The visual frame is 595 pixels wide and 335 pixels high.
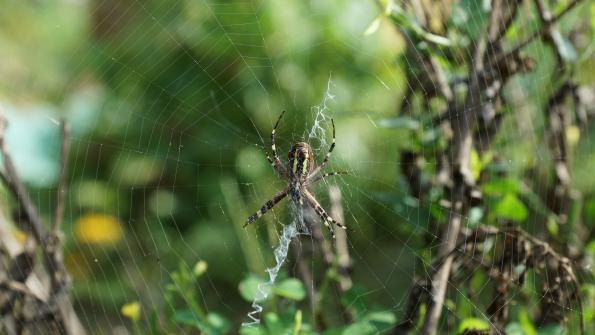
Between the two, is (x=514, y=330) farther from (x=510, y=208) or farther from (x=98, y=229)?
(x=98, y=229)

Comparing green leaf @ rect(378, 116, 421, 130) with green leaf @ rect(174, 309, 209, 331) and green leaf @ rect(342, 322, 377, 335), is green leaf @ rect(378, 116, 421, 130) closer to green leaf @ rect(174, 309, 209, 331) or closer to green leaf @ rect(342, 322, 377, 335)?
green leaf @ rect(342, 322, 377, 335)

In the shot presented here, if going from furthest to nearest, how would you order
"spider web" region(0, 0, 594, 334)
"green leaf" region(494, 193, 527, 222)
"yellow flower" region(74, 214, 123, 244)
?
"yellow flower" region(74, 214, 123, 244)
"spider web" region(0, 0, 594, 334)
"green leaf" region(494, 193, 527, 222)

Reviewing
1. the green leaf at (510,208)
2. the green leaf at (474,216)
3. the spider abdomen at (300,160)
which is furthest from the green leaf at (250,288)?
the spider abdomen at (300,160)

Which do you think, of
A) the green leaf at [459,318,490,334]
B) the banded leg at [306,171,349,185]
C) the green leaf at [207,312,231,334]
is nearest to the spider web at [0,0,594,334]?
the banded leg at [306,171,349,185]

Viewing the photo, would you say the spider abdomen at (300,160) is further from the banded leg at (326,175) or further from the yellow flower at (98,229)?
the yellow flower at (98,229)

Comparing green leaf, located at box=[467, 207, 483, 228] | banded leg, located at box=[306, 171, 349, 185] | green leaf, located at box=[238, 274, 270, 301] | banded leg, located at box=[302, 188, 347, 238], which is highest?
banded leg, located at box=[306, 171, 349, 185]

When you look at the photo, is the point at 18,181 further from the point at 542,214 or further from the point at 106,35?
the point at 542,214
